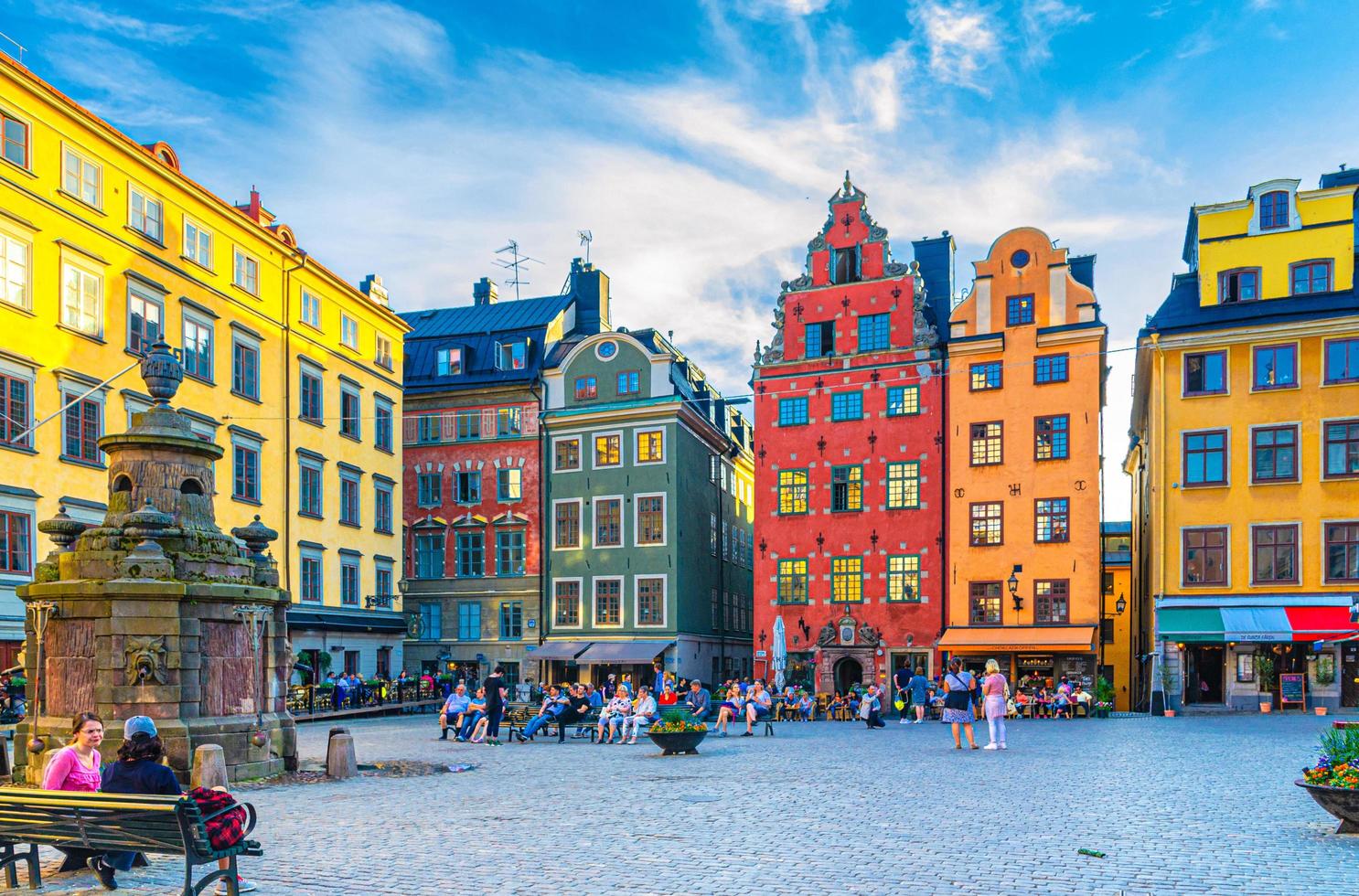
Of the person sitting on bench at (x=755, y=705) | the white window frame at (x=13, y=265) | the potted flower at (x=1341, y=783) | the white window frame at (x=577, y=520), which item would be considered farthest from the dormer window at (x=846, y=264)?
the potted flower at (x=1341, y=783)

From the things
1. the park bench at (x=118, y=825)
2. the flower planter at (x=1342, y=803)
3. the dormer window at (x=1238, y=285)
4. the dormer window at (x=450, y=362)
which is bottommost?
the flower planter at (x=1342, y=803)

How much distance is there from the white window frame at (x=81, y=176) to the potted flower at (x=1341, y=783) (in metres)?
32.3

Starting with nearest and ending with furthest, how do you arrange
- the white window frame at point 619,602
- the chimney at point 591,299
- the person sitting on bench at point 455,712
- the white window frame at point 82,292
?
the person sitting on bench at point 455,712, the white window frame at point 82,292, the white window frame at point 619,602, the chimney at point 591,299

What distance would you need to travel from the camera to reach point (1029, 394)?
43.3 m

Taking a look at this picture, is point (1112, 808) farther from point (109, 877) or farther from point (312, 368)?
point (312, 368)

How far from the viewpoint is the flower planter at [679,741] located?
23031 mm

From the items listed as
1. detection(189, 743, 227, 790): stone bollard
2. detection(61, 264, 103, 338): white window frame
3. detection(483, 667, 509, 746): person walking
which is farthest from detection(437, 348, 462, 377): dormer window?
detection(189, 743, 227, 790): stone bollard

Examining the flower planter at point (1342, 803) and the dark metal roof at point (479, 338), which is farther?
the dark metal roof at point (479, 338)

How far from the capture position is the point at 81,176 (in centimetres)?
3419

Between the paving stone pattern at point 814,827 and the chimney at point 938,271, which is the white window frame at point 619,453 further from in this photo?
the paving stone pattern at point 814,827

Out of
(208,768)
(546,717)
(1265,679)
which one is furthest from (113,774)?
(1265,679)

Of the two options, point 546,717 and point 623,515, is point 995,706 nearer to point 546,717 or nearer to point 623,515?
point 546,717

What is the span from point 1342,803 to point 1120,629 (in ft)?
195

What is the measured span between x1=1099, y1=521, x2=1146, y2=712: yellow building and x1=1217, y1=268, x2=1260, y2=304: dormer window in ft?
37.8
